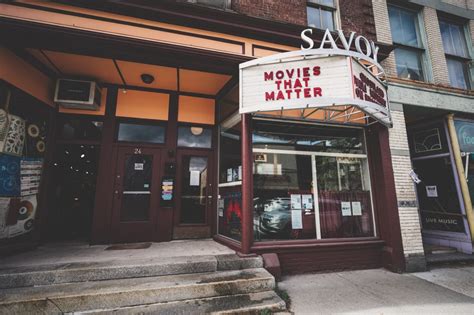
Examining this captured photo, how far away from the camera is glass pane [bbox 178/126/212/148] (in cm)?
615

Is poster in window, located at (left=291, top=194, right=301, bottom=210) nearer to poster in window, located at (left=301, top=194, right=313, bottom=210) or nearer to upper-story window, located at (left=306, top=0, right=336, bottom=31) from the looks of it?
poster in window, located at (left=301, top=194, right=313, bottom=210)

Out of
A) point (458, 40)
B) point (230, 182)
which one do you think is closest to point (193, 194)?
point (230, 182)

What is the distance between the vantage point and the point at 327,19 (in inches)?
256

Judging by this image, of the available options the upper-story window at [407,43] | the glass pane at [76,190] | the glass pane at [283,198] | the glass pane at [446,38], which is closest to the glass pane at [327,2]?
the upper-story window at [407,43]

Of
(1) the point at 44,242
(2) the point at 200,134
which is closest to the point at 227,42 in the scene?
(2) the point at 200,134

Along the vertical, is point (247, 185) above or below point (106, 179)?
below

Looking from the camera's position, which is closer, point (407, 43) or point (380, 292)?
point (380, 292)

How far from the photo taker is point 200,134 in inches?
249

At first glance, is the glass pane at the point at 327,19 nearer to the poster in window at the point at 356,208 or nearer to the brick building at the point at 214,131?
the brick building at the point at 214,131

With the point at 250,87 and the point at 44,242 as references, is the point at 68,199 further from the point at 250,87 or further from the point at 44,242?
the point at 250,87

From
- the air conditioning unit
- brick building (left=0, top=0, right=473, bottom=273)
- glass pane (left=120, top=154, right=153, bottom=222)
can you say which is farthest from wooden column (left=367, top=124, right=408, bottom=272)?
the air conditioning unit

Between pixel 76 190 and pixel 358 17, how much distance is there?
1011 centimetres

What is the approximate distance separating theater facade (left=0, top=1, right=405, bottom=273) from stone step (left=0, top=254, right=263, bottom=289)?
0.56 m

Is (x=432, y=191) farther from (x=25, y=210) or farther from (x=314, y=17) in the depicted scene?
(x=25, y=210)
